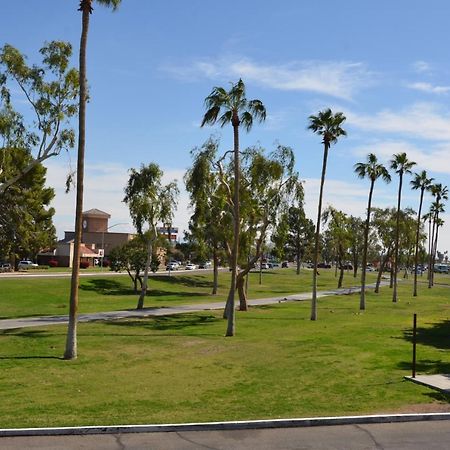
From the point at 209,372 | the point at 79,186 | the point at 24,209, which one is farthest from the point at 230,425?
the point at 24,209

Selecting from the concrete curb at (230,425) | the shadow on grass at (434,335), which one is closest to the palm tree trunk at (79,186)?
the concrete curb at (230,425)

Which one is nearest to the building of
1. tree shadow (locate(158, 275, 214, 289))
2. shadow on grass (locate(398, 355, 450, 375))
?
tree shadow (locate(158, 275, 214, 289))

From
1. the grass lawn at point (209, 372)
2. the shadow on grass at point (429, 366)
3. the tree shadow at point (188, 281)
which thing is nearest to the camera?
the grass lawn at point (209, 372)

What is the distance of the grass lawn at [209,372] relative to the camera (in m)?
14.0

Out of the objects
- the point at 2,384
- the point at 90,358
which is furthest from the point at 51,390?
the point at 90,358

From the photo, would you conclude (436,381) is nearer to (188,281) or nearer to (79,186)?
(79,186)

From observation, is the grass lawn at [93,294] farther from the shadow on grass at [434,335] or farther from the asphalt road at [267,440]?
the asphalt road at [267,440]

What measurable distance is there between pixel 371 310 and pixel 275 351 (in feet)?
84.2

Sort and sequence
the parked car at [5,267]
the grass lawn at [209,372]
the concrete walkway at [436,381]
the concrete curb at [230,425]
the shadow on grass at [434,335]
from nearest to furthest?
the concrete curb at [230,425] → the grass lawn at [209,372] → the concrete walkway at [436,381] → the shadow on grass at [434,335] → the parked car at [5,267]

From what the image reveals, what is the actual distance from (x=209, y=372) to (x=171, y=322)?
16.3 m

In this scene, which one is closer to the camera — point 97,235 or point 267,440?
point 267,440

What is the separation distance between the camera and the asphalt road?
10.9 m

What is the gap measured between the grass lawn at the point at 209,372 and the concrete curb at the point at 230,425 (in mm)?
667

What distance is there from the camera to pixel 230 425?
40.1 feet
